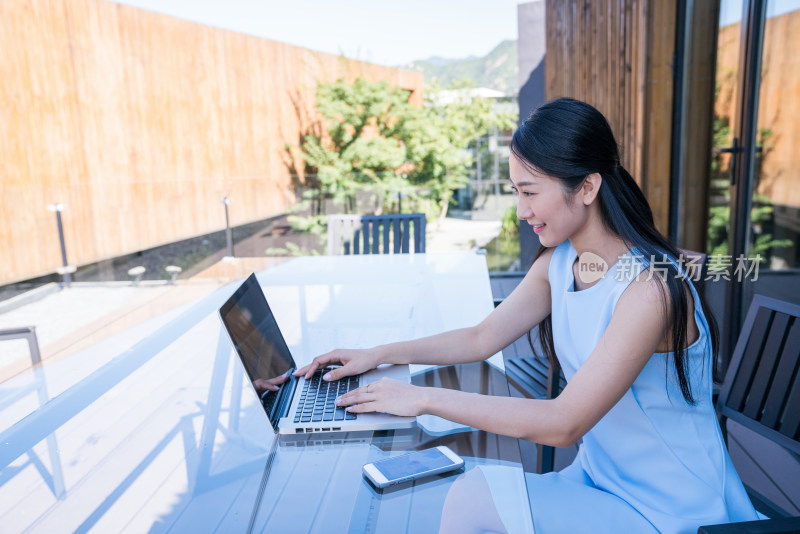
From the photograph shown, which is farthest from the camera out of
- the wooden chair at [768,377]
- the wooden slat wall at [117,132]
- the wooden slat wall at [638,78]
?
the wooden slat wall at [117,132]

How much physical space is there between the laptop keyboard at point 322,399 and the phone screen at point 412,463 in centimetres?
16

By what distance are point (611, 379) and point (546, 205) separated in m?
0.36

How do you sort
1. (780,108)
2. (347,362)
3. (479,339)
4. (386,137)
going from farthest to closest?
(386,137) → (780,108) → (479,339) → (347,362)

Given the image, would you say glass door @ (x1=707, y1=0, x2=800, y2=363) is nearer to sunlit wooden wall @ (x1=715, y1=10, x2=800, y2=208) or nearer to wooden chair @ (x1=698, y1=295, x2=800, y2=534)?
sunlit wooden wall @ (x1=715, y1=10, x2=800, y2=208)

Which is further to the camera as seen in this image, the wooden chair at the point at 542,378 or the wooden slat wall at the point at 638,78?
the wooden slat wall at the point at 638,78

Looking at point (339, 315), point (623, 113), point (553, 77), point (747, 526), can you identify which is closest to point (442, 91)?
point (553, 77)

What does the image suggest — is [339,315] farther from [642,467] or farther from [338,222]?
[338,222]

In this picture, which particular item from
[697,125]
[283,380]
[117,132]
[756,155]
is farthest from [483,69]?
[283,380]

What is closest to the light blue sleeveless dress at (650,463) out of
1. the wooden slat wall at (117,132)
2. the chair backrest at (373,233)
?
the chair backrest at (373,233)

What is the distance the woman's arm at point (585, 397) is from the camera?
1.05 metres

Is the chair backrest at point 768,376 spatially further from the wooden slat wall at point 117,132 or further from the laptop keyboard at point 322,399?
the wooden slat wall at point 117,132

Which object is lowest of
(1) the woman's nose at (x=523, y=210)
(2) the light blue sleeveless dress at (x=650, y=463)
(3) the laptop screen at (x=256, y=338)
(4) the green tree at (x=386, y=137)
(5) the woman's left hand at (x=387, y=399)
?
(2) the light blue sleeveless dress at (x=650, y=463)

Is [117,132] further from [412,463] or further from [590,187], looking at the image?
[412,463]

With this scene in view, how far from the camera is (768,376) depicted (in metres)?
1.42
